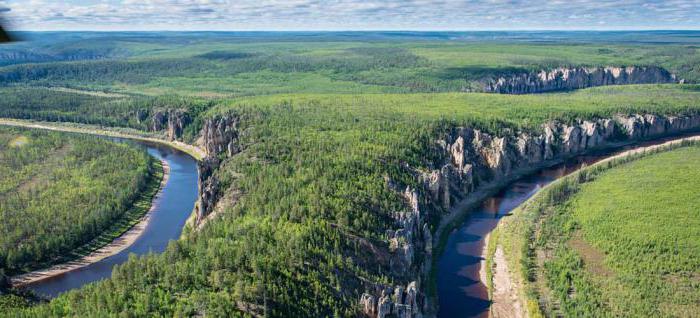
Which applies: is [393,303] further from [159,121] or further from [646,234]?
[159,121]

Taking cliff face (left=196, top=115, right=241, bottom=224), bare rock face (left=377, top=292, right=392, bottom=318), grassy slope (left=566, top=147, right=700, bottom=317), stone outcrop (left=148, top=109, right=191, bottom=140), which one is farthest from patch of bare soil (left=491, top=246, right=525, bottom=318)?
stone outcrop (left=148, top=109, right=191, bottom=140)

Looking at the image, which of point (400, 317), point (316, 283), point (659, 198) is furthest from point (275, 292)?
point (659, 198)

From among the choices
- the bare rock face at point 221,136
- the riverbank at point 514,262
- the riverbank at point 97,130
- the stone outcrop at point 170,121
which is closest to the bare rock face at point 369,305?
the riverbank at point 514,262

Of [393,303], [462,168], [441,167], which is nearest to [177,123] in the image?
[441,167]

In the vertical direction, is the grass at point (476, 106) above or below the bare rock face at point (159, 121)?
above

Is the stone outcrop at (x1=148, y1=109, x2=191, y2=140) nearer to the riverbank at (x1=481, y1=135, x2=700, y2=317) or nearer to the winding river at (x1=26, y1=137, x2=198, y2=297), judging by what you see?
the winding river at (x1=26, y1=137, x2=198, y2=297)

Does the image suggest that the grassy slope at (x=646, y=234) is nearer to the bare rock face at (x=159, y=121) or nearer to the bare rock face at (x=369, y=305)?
the bare rock face at (x=369, y=305)
